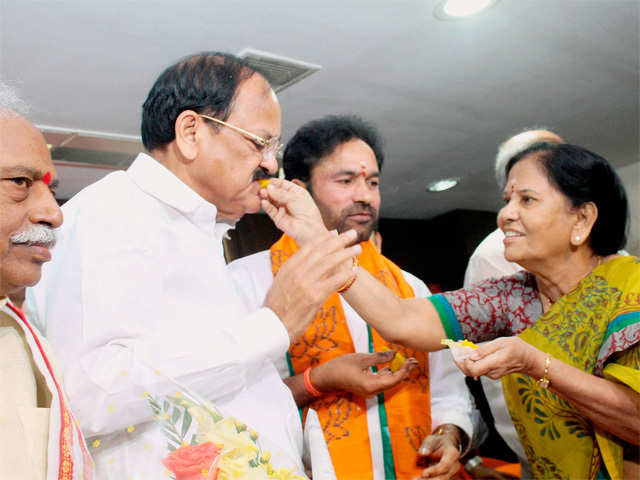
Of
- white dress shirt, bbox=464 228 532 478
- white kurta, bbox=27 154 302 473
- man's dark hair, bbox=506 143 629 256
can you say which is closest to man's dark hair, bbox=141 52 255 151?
white kurta, bbox=27 154 302 473

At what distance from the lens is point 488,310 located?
1.88m

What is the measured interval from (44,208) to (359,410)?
125cm

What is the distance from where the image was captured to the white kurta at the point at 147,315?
0.99m

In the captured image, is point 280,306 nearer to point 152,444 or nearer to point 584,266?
point 152,444

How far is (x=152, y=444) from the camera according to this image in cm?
85

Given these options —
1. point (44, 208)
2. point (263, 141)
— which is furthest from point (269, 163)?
point (44, 208)

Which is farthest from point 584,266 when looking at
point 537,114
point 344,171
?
point 537,114

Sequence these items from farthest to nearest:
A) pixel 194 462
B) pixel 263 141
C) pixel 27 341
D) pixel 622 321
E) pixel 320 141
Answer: pixel 320 141
pixel 622 321
pixel 263 141
pixel 27 341
pixel 194 462

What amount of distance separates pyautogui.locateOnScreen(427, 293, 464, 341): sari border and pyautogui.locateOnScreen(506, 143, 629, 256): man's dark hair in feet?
1.69

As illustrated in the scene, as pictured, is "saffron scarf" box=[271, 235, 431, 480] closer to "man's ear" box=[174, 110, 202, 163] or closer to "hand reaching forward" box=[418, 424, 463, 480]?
"hand reaching forward" box=[418, 424, 463, 480]

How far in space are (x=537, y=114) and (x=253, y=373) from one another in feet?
16.3

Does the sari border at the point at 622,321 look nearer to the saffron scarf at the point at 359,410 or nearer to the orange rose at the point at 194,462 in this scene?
the saffron scarf at the point at 359,410

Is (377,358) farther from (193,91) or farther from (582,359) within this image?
(193,91)

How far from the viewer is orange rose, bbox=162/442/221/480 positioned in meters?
0.73
